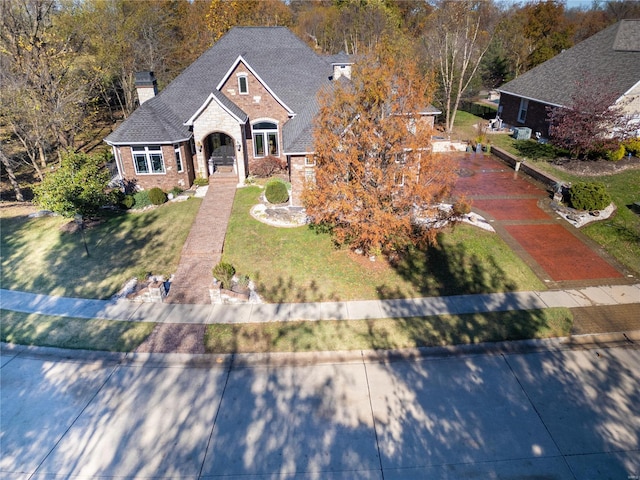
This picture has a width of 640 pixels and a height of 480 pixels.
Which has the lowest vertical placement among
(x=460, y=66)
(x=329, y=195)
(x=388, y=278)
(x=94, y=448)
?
(x=94, y=448)

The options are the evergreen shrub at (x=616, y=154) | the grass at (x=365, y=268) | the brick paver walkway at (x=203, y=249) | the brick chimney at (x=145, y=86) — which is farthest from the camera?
the brick chimney at (x=145, y=86)

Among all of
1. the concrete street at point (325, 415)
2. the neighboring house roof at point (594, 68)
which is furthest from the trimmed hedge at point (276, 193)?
the neighboring house roof at point (594, 68)

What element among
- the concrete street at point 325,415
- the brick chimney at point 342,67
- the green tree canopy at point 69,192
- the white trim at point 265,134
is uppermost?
the brick chimney at point 342,67

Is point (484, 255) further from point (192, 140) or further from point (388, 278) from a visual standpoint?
point (192, 140)

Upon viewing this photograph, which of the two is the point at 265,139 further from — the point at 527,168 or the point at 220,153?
the point at 527,168

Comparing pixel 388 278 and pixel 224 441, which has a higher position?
pixel 388 278

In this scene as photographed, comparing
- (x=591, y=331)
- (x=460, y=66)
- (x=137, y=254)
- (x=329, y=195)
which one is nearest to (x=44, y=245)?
(x=137, y=254)

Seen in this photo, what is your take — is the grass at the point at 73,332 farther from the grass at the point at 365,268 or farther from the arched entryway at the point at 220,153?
the arched entryway at the point at 220,153
